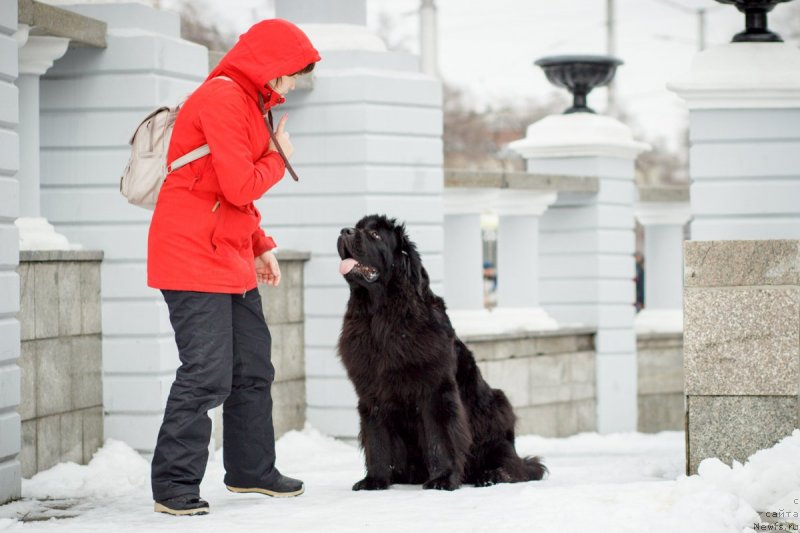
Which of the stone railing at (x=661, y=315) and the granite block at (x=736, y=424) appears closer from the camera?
the granite block at (x=736, y=424)

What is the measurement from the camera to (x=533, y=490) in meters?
5.98

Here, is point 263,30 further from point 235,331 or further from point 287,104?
point 287,104

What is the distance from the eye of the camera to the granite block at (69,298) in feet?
24.0

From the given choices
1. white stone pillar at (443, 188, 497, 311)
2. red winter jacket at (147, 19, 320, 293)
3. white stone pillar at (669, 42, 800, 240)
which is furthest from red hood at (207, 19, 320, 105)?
white stone pillar at (443, 188, 497, 311)

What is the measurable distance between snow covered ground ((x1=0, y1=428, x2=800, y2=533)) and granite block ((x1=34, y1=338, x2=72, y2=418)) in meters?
0.32

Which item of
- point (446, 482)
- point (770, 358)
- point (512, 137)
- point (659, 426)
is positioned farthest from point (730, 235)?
point (512, 137)

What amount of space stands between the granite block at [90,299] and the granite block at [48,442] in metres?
0.60

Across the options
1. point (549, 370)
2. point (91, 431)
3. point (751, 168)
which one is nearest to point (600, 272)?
point (549, 370)

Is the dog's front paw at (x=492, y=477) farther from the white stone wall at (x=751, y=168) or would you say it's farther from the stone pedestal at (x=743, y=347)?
the white stone wall at (x=751, y=168)

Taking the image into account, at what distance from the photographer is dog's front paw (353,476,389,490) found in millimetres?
6562

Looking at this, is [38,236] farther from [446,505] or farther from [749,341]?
[749,341]

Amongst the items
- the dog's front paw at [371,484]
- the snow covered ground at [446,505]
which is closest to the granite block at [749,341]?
the snow covered ground at [446,505]

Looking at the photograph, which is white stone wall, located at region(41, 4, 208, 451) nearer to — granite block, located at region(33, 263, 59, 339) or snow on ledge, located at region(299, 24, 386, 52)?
granite block, located at region(33, 263, 59, 339)

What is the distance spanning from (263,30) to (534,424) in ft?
23.4
